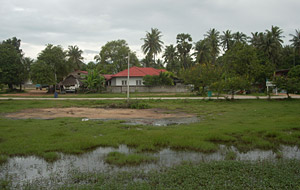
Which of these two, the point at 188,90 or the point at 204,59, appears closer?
the point at 188,90

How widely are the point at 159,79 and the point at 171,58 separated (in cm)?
2033

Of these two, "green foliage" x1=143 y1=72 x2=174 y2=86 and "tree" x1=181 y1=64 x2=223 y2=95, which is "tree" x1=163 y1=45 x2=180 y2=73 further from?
"tree" x1=181 y1=64 x2=223 y2=95

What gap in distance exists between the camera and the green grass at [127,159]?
23.3 ft

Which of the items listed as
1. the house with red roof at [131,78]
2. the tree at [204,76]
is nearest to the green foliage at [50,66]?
the house with red roof at [131,78]

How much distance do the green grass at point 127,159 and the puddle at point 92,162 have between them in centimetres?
20

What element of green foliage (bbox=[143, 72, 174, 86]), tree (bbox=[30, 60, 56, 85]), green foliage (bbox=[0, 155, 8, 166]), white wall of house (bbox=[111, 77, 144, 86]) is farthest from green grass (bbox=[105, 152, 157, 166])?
white wall of house (bbox=[111, 77, 144, 86])

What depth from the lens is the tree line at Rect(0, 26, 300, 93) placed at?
119 ft

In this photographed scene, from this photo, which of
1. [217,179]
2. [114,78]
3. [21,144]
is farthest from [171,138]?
[114,78]

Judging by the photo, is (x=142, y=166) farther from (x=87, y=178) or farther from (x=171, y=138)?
(x=171, y=138)

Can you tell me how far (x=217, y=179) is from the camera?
5.73 m

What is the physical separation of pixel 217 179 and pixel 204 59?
189 ft

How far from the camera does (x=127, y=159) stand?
23.8ft

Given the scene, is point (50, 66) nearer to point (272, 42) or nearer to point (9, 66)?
point (9, 66)

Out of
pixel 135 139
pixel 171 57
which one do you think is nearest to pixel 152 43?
pixel 171 57
